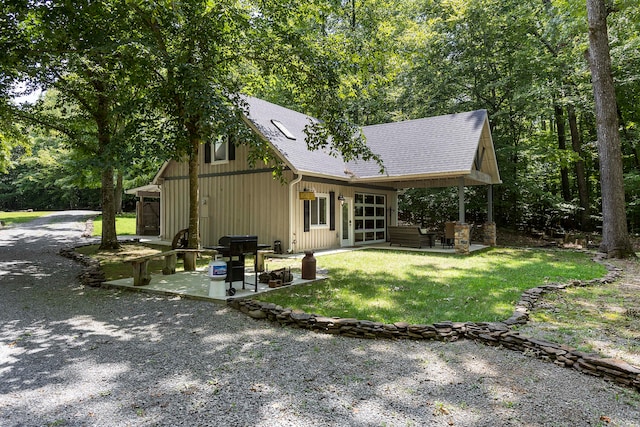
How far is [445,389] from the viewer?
3.08m

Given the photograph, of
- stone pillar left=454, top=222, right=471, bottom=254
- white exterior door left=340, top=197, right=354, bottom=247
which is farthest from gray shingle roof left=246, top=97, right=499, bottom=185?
Answer: stone pillar left=454, top=222, right=471, bottom=254

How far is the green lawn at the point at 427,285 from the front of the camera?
5250 mm

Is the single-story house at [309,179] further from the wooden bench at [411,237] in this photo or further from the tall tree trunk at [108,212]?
the tall tree trunk at [108,212]

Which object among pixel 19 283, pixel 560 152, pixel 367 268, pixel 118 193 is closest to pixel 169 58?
pixel 19 283

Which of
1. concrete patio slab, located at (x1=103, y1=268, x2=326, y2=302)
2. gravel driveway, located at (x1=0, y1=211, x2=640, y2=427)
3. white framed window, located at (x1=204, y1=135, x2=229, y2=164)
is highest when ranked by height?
white framed window, located at (x1=204, y1=135, x2=229, y2=164)

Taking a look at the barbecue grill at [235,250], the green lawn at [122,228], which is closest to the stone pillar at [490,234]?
the barbecue grill at [235,250]

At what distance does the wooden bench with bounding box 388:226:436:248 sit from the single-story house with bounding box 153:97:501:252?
4.25ft

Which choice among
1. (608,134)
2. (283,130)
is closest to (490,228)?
(608,134)

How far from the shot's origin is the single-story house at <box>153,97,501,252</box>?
39.9ft

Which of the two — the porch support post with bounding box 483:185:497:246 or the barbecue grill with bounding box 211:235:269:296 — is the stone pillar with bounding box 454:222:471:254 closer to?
the porch support post with bounding box 483:185:497:246

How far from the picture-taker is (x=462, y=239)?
12.4 meters

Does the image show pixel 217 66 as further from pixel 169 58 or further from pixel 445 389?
pixel 445 389

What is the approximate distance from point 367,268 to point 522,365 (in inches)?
222

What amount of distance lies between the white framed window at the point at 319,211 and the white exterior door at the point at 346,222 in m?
0.85
